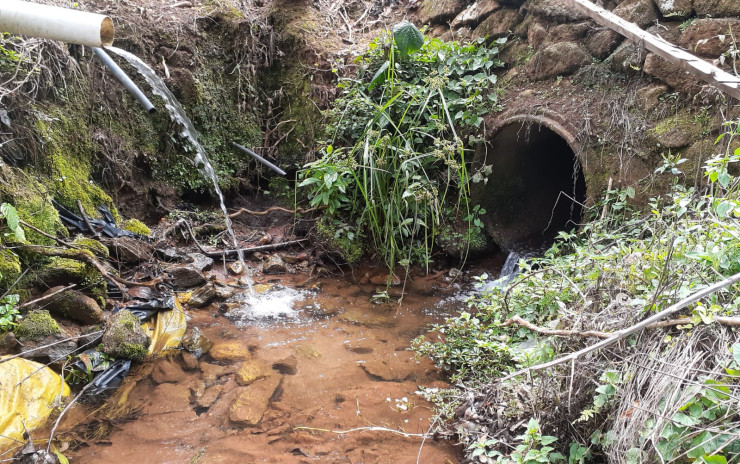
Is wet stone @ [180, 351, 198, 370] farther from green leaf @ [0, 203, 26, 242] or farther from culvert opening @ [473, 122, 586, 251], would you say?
culvert opening @ [473, 122, 586, 251]

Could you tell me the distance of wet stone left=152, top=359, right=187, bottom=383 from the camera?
2.85 m

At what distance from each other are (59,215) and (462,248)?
3.62 meters

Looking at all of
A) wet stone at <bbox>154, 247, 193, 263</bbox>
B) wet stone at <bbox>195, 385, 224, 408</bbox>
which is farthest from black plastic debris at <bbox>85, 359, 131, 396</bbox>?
wet stone at <bbox>154, 247, 193, 263</bbox>

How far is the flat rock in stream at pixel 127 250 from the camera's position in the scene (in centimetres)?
370

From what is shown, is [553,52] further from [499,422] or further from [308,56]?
[499,422]

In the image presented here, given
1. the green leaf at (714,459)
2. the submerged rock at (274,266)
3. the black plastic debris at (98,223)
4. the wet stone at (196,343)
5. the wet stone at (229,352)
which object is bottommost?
the wet stone at (229,352)

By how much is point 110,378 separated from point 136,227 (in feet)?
6.16

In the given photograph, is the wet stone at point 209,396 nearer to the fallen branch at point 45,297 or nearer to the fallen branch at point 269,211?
the fallen branch at point 45,297

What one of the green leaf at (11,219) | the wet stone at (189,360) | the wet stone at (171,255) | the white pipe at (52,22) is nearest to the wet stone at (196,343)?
the wet stone at (189,360)

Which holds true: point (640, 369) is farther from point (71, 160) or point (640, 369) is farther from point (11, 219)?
point (71, 160)

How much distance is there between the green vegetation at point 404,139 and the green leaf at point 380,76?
0.01 m

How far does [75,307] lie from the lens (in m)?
2.96

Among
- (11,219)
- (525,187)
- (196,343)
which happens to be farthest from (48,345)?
(525,187)

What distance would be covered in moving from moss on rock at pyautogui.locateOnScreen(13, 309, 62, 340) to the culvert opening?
377 cm
